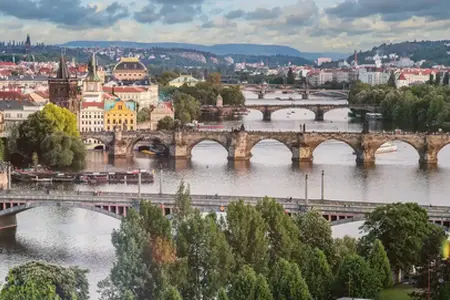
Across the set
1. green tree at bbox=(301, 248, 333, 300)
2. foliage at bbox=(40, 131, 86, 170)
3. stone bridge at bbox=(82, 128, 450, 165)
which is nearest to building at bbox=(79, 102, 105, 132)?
stone bridge at bbox=(82, 128, 450, 165)

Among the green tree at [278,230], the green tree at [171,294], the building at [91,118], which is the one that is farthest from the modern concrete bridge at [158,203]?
the building at [91,118]

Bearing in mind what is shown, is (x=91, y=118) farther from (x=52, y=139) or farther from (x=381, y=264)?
(x=381, y=264)

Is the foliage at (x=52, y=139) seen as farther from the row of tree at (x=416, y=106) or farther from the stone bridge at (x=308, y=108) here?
the stone bridge at (x=308, y=108)

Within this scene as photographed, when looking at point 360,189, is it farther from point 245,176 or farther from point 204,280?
point 204,280

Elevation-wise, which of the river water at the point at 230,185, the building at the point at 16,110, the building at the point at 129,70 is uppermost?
the building at the point at 129,70

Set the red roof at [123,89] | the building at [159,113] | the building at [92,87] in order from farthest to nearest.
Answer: the red roof at [123,89] < the building at [92,87] < the building at [159,113]

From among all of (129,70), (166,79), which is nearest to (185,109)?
(166,79)

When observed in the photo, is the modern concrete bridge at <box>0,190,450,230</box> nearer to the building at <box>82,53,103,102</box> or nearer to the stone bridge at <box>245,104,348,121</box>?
the building at <box>82,53,103,102</box>
